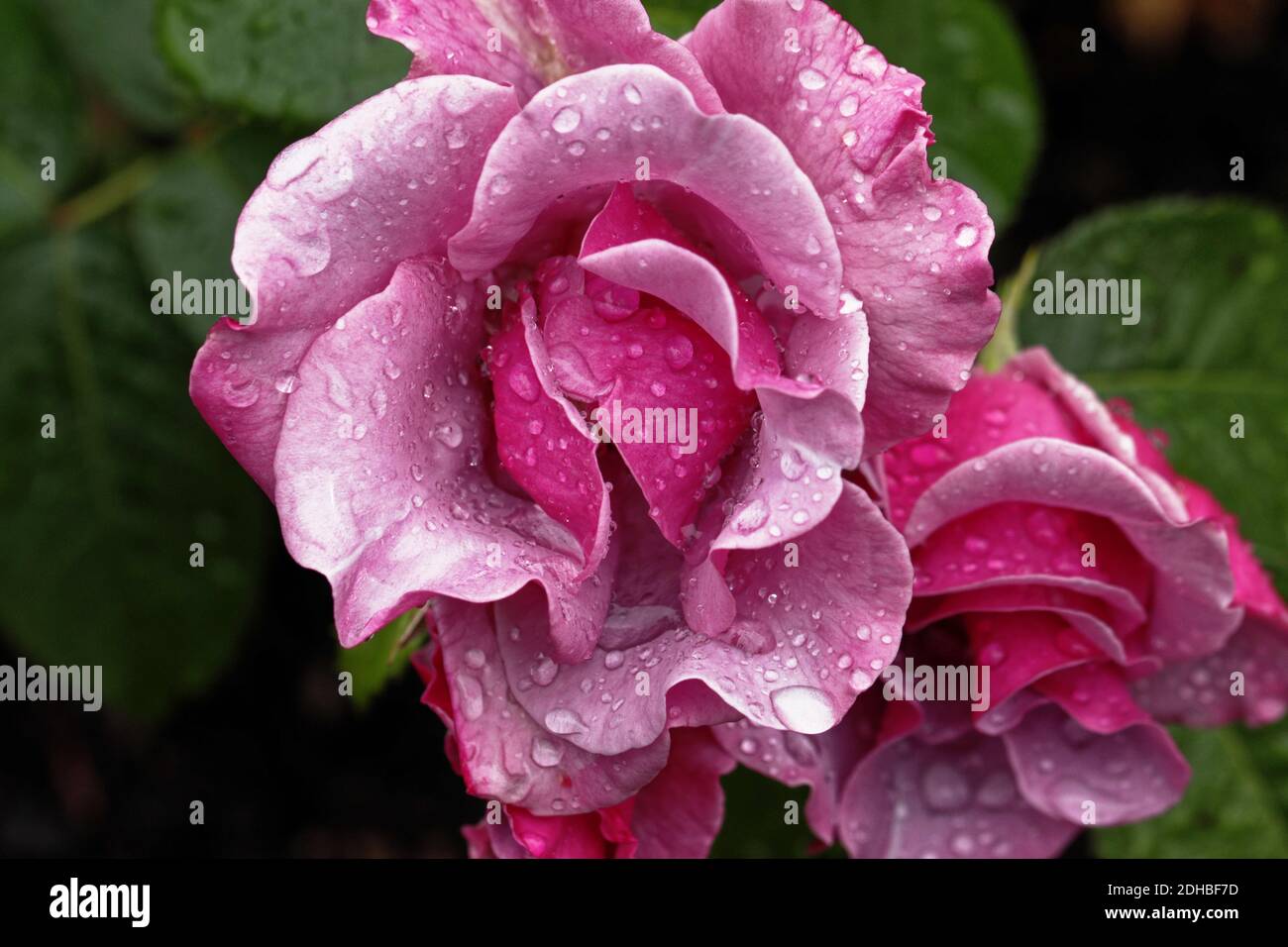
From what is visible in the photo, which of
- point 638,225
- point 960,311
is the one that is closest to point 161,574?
point 638,225

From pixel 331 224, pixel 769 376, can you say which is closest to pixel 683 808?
pixel 769 376

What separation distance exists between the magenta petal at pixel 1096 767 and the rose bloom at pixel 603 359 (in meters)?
0.30

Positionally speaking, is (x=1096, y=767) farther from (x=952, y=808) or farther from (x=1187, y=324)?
(x=1187, y=324)

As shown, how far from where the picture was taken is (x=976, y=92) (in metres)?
1.31

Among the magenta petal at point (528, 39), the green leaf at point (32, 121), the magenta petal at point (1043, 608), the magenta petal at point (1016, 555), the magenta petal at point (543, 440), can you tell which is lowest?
the magenta petal at point (1043, 608)

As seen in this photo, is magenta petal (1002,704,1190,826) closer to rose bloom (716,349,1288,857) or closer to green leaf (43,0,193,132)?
rose bloom (716,349,1288,857)

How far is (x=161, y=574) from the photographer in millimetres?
1625

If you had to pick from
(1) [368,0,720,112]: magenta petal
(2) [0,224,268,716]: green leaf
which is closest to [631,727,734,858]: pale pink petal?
(1) [368,0,720,112]: magenta petal

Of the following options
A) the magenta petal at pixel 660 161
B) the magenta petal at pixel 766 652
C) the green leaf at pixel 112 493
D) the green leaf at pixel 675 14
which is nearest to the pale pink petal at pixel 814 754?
the magenta petal at pixel 766 652

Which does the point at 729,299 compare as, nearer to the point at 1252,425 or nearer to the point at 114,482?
the point at 1252,425

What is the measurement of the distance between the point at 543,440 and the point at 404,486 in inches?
3.4

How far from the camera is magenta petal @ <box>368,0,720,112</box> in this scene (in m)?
0.71

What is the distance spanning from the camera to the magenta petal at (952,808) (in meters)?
0.96

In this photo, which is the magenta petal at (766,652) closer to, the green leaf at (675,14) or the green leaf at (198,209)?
the green leaf at (675,14)
